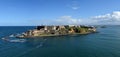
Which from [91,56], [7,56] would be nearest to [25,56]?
[7,56]

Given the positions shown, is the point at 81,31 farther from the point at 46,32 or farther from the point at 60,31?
the point at 46,32

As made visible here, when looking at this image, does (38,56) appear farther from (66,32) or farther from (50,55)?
(66,32)

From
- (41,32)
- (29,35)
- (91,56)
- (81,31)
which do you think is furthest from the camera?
(81,31)

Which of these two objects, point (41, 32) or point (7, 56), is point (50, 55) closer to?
point (7, 56)

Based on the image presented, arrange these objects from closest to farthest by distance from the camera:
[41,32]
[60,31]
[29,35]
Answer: [29,35]
[41,32]
[60,31]

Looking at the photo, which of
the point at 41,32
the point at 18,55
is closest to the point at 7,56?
the point at 18,55

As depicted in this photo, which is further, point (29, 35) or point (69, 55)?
point (29, 35)

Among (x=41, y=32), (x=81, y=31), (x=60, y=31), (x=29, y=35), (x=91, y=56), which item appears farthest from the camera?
(x=81, y=31)

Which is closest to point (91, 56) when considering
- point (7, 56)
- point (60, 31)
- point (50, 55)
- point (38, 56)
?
point (50, 55)

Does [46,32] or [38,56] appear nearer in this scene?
[38,56]

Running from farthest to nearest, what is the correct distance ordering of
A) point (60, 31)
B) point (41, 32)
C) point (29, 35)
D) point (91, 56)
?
1. point (60, 31)
2. point (41, 32)
3. point (29, 35)
4. point (91, 56)
